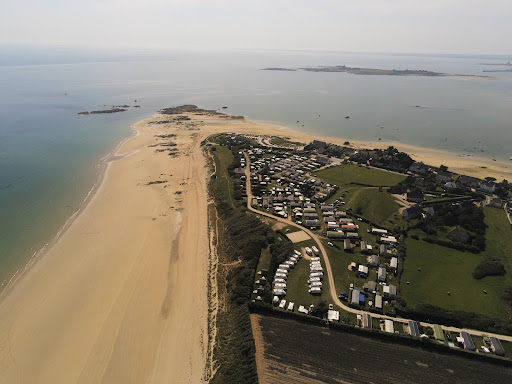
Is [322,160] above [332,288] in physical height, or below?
above

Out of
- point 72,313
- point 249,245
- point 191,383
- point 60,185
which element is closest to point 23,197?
point 60,185

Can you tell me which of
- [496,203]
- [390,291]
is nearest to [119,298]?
[390,291]

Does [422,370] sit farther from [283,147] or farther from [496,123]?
[496,123]

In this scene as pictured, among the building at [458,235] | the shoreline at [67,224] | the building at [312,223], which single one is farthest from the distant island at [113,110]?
the building at [458,235]

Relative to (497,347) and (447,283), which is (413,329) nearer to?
(497,347)

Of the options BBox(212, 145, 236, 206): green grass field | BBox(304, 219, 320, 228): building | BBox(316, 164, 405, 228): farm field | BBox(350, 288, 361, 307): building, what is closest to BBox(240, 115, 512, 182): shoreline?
BBox(316, 164, 405, 228): farm field
